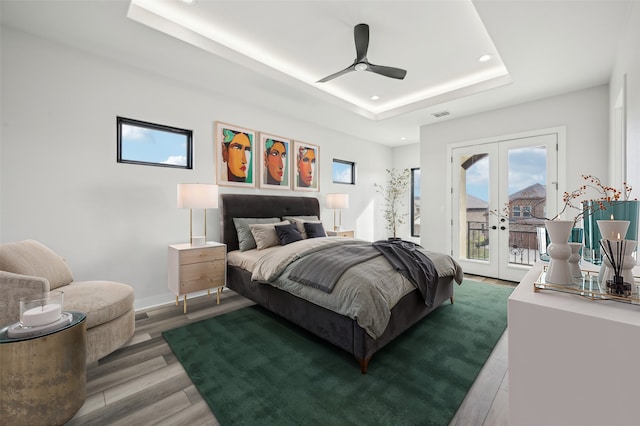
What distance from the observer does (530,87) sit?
3.71 metres

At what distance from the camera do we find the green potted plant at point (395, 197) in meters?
6.83

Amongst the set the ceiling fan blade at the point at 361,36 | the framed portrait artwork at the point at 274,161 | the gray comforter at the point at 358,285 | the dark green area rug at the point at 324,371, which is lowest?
the dark green area rug at the point at 324,371

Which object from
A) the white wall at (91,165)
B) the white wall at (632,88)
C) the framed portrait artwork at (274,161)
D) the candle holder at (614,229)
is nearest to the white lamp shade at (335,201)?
the framed portrait artwork at (274,161)

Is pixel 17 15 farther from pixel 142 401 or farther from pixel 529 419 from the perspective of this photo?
pixel 529 419

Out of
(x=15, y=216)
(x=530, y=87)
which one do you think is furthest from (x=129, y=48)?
(x=530, y=87)

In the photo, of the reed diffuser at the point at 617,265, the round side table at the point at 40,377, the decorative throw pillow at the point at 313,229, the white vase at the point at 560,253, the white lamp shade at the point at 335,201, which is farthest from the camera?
the white lamp shade at the point at 335,201

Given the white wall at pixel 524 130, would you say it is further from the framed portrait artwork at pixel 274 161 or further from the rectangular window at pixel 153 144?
the rectangular window at pixel 153 144

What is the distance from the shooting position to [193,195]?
3.14m

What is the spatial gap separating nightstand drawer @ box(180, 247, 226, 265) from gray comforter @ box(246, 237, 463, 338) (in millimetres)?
704

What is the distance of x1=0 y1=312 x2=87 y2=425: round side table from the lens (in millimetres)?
1359

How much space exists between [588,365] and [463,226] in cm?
436

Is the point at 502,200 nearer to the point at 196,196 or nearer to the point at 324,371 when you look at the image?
the point at 324,371

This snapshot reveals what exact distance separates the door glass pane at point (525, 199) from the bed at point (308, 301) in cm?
190

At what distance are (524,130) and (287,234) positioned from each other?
3.98 metres
